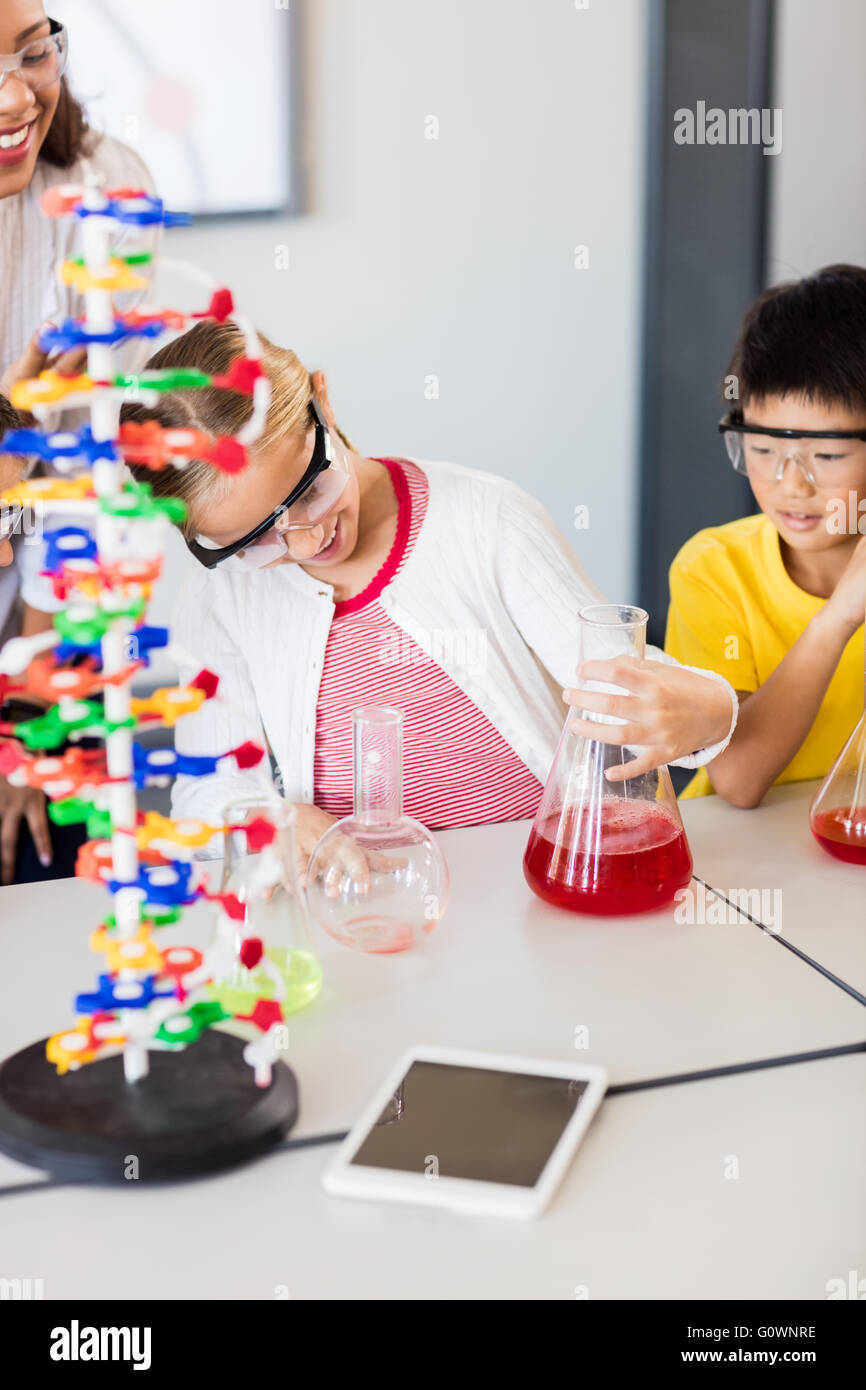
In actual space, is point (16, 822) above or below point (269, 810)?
below

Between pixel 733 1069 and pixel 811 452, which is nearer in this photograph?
pixel 733 1069

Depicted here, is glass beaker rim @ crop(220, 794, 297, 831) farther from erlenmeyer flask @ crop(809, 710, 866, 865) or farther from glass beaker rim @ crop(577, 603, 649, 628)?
erlenmeyer flask @ crop(809, 710, 866, 865)

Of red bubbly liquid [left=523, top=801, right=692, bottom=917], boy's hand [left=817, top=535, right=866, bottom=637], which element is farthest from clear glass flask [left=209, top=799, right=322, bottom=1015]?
boy's hand [left=817, top=535, right=866, bottom=637]

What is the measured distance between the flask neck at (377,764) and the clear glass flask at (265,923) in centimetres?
12

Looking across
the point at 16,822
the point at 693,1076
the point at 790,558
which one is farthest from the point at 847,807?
the point at 16,822

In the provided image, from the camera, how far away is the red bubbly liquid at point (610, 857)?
1.19 metres

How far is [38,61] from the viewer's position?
1711 millimetres

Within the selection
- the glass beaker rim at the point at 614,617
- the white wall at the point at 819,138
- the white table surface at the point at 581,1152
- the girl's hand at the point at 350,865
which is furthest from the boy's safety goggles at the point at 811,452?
the white wall at the point at 819,138

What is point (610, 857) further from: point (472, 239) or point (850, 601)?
point (472, 239)

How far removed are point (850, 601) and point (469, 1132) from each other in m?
0.77

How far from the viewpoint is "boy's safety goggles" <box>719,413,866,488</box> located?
1.58 metres

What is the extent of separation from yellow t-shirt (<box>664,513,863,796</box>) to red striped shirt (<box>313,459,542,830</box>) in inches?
9.6

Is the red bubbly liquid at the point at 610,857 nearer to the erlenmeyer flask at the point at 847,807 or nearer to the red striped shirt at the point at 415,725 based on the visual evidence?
the erlenmeyer flask at the point at 847,807
